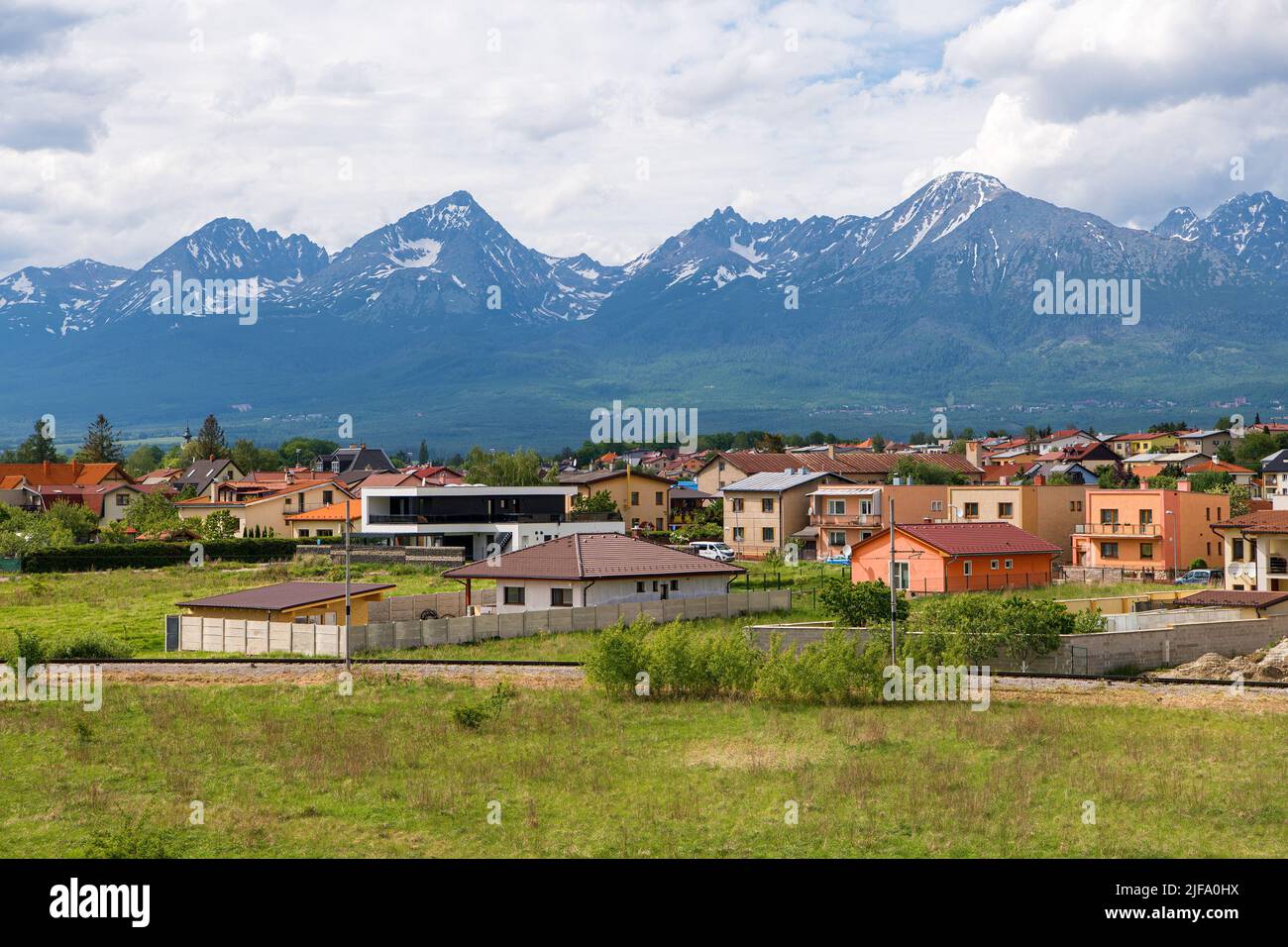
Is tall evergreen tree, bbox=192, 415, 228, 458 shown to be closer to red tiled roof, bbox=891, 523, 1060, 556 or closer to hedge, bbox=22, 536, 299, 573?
hedge, bbox=22, 536, 299, 573

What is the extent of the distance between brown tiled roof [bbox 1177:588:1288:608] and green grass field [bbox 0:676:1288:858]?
59.8ft

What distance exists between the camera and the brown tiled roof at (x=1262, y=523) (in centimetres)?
5497

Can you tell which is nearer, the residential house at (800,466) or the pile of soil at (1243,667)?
the pile of soil at (1243,667)

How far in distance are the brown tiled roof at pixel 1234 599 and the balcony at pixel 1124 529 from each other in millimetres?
17665

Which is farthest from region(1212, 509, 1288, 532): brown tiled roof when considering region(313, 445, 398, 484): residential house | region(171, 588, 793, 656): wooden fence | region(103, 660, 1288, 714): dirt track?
region(313, 445, 398, 484): residential house

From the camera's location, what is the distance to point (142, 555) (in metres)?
76.0

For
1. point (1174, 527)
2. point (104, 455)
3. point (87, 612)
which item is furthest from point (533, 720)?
point (104, 455)

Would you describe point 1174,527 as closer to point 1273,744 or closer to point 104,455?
point 1273,744

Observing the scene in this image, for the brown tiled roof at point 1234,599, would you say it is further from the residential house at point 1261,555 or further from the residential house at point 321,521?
the residential house at point 321,521

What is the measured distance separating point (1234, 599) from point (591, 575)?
76.0 ft

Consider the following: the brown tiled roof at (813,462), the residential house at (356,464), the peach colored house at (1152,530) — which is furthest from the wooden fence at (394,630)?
the residential house at (356,464)
